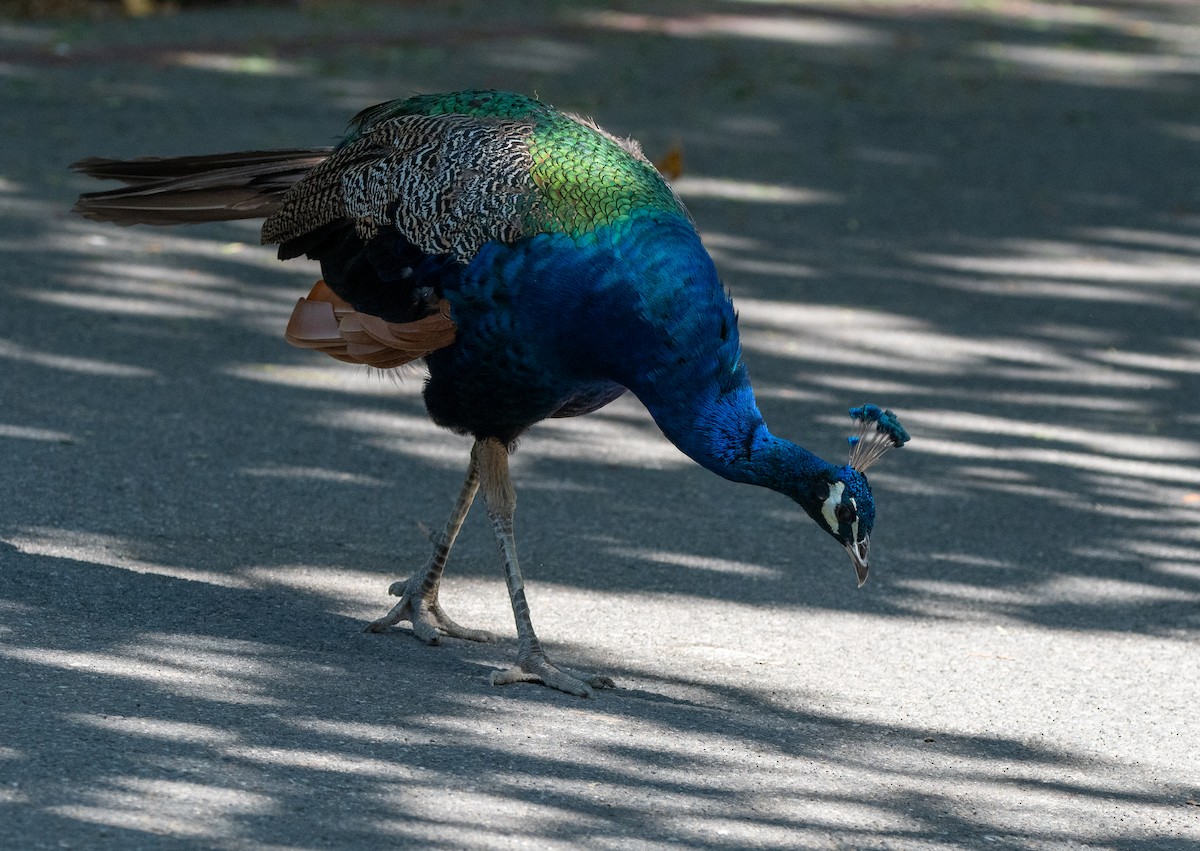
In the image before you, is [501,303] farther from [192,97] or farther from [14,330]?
[192,97]

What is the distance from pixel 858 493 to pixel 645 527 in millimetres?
1705

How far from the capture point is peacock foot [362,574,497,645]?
4.71 meters

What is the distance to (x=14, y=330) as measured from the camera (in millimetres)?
6781

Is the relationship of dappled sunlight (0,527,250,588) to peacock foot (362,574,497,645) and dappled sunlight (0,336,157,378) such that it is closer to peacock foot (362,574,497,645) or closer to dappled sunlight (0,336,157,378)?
peacock foot (362,574,497,645)

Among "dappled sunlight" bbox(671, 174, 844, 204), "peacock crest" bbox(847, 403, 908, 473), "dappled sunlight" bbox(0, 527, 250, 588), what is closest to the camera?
"peacock crest" bbox(847, 403, 908, 473)

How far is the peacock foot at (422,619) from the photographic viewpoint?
185 inches

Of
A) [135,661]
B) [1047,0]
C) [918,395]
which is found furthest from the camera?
[1047,0]

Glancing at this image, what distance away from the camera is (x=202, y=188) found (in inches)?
197

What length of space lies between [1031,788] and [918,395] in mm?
3230

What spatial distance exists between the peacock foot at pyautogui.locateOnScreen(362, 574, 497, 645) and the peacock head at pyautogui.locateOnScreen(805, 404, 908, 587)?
1.17m

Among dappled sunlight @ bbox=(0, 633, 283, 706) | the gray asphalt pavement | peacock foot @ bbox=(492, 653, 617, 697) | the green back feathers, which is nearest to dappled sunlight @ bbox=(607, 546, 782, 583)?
the gray asphalt pavement

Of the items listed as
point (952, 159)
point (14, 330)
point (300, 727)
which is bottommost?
point (300, 727)

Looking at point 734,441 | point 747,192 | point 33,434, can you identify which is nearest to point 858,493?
point 734,441

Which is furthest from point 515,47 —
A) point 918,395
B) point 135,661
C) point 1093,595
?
point 135,661
